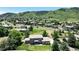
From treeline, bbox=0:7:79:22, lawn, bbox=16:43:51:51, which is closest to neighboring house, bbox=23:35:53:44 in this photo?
lawn, bbox=16:43:51:51

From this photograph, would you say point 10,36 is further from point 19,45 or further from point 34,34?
point 34,34

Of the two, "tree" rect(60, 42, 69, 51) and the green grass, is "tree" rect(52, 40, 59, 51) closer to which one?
"tree" rect(60, 42, 69, 51)

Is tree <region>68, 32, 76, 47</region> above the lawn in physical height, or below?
above

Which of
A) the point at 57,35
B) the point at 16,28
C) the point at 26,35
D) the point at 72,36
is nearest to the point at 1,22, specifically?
the point at 16,28

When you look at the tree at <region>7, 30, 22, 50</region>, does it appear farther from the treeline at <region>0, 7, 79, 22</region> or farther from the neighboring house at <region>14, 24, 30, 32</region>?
the treeline at <region>0, 7, 79, 22</region>

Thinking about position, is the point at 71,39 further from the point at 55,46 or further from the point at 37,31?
the point at 37,31

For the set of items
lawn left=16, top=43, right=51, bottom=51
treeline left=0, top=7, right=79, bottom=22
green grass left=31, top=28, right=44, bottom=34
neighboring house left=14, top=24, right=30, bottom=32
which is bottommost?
lawn left=16, top=43, right=51, bottom=51

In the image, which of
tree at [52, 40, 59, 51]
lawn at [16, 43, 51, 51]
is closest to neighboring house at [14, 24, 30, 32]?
lawn at [16, 43, 51, 51]

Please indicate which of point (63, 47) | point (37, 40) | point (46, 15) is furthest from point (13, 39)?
point (63, 47)

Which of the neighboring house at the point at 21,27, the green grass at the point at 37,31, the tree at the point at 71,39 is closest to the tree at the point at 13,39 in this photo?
the neighboring house at the point at 21,27

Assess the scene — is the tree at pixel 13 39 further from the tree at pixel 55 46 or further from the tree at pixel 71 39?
the tree at pixel 71 39

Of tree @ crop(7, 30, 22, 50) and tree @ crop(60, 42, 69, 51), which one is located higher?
tree @ crop(7, 30, 22, 50)
